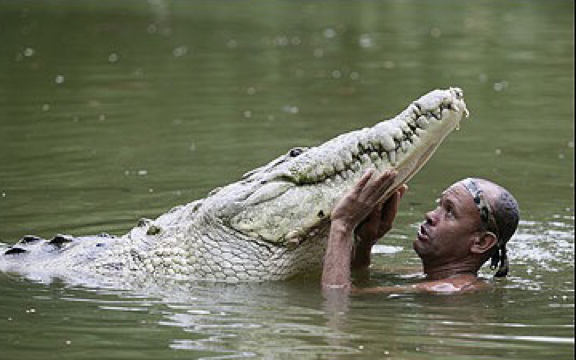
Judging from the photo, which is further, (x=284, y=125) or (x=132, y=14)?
(x=132, y=14)

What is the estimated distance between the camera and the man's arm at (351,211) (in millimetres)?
7586

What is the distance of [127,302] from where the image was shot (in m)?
7.88

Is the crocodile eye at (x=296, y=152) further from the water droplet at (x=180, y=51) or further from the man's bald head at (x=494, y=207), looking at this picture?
the water droplet at (x=180, y=51)

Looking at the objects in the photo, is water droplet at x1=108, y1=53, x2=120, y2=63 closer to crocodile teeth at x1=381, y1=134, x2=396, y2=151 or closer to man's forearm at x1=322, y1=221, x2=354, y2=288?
man's forearm at x1=322, y1=221, x2=354, y2=288

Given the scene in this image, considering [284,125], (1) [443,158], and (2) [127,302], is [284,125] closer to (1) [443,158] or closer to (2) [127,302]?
(1) [443,158]

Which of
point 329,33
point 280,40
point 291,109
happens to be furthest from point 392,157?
point 329,33

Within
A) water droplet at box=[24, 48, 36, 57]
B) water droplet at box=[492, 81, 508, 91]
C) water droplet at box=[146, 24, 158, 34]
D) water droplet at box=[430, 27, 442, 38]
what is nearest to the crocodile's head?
water droplet at box=[492, 81, 508, 91]

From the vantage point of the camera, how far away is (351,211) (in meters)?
7.60

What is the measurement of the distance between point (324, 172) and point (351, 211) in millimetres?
311

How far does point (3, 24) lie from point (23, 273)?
17.3m

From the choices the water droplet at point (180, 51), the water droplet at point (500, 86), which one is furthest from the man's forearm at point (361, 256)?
the water droplet at point (180, 51)

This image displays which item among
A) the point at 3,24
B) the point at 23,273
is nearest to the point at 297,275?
the point at 23,273

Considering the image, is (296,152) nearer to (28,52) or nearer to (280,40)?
(28,52)

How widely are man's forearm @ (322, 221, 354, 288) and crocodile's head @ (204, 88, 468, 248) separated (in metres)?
0.15
